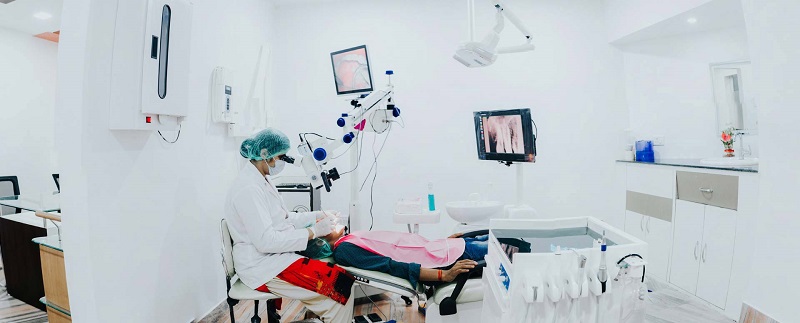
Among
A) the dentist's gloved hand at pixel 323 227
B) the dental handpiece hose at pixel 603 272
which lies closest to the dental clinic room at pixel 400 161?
the dental handpiece hose at pixel 603 272

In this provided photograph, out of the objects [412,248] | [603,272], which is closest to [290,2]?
[412,248]

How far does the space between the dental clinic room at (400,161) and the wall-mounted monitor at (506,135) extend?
1cm

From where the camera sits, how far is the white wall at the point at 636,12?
2662 millimetres

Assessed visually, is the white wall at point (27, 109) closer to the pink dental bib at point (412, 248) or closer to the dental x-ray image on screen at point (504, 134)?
the pink dental bib at point (412, 248)

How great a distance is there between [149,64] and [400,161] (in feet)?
7.36

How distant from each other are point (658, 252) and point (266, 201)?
9.14 feet

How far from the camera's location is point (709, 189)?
2445 millimetres

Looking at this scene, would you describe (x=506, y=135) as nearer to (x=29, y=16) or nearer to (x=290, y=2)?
(x=290, y=2)

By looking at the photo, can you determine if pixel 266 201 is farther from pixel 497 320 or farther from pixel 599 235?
pixel 599 235

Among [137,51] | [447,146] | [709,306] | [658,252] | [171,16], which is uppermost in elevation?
[171,16]

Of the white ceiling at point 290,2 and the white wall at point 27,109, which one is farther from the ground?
the white ceiling at point 290,2

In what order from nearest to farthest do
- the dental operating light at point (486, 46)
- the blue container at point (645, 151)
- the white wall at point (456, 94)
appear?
1. the dental operating light at point (486, 46)
2. the blue container at point (645, 151)
3. the white wall at point (456, 94)

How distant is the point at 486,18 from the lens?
347 cm

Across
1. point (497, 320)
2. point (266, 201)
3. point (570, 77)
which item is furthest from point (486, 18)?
point (497, 320)
